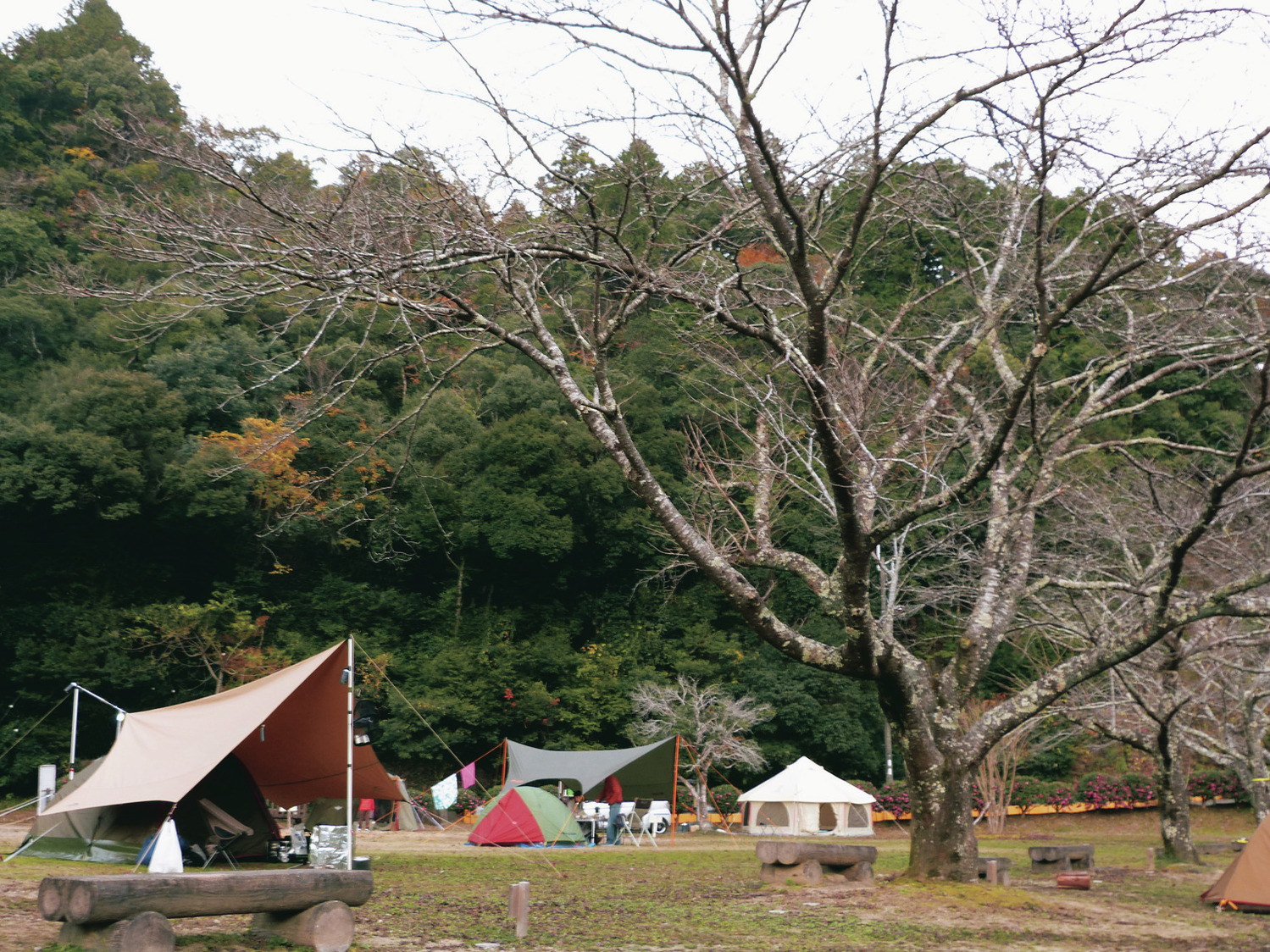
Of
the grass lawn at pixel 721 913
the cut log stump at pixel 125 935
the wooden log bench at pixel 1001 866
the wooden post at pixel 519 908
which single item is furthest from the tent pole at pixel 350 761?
the wooden log bench at pixel 1001 866

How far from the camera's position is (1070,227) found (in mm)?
11250

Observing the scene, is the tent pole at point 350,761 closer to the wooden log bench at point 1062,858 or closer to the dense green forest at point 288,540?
the wooden log bench at point 1062,858

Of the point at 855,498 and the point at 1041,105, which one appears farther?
the point at 855,498

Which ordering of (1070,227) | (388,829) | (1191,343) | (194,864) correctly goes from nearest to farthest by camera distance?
(1191,343) < (194,864) < (1070,227) < (388,829)

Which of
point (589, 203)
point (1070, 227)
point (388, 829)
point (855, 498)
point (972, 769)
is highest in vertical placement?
point (1070, 227)

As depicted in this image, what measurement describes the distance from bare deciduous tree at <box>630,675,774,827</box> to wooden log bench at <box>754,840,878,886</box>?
10910 mm

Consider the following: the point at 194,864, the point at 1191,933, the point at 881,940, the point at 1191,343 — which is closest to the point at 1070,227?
the point at 1191,343

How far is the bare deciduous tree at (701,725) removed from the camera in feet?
65.3

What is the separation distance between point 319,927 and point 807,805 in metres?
17.5

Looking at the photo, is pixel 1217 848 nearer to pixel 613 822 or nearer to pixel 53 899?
pixel 613 822

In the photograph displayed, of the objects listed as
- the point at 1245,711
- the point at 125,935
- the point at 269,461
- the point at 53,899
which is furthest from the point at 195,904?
the point at 269,461

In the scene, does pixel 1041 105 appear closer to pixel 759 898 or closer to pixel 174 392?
pixel 759 898

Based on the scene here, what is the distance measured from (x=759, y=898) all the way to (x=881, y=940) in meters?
2.12

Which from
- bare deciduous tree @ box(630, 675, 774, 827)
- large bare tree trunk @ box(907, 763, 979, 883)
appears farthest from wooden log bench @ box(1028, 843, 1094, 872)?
bare deciduous tree @ box(630, 675, 774, 827)
